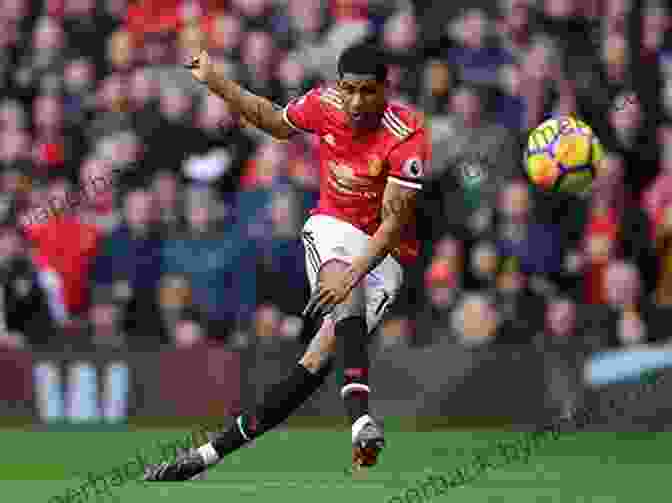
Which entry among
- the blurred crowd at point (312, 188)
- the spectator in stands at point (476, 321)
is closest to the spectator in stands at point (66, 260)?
the blurred crowd at point (312, 188)

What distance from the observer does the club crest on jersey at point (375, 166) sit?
31.8 ft

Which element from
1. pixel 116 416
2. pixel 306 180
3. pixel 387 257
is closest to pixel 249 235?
pixel 306 180

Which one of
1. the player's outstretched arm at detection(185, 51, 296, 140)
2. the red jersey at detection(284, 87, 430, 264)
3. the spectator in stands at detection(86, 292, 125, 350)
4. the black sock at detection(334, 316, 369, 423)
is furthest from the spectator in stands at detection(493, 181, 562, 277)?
the black sock at detection(334, 316, 369, 423)

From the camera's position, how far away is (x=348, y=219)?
9.89 meters

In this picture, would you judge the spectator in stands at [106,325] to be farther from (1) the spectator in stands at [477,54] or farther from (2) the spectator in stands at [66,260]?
(1) the spectator in stands at [477,54]

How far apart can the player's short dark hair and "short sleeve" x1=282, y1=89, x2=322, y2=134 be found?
0.56 meters

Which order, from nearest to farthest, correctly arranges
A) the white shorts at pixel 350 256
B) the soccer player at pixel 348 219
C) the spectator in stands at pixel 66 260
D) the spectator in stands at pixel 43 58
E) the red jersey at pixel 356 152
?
the soccer player at pixel 348 219 → the red jersey at pixel 356 152 → the white shorts at pixel 350 256 → the spectator in stands at pixel 66 260 → the spectator in stands at pixel 43 58

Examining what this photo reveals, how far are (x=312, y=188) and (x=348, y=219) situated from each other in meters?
5.02

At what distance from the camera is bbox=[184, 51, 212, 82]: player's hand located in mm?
9797

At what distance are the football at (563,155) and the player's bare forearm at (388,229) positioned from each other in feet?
5.05

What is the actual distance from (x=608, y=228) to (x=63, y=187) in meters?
4.39

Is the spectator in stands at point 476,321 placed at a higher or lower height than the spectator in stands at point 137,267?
lower

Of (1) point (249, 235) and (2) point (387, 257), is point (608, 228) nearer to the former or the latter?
(1) point (249, 235)

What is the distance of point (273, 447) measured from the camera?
13.5 metres
